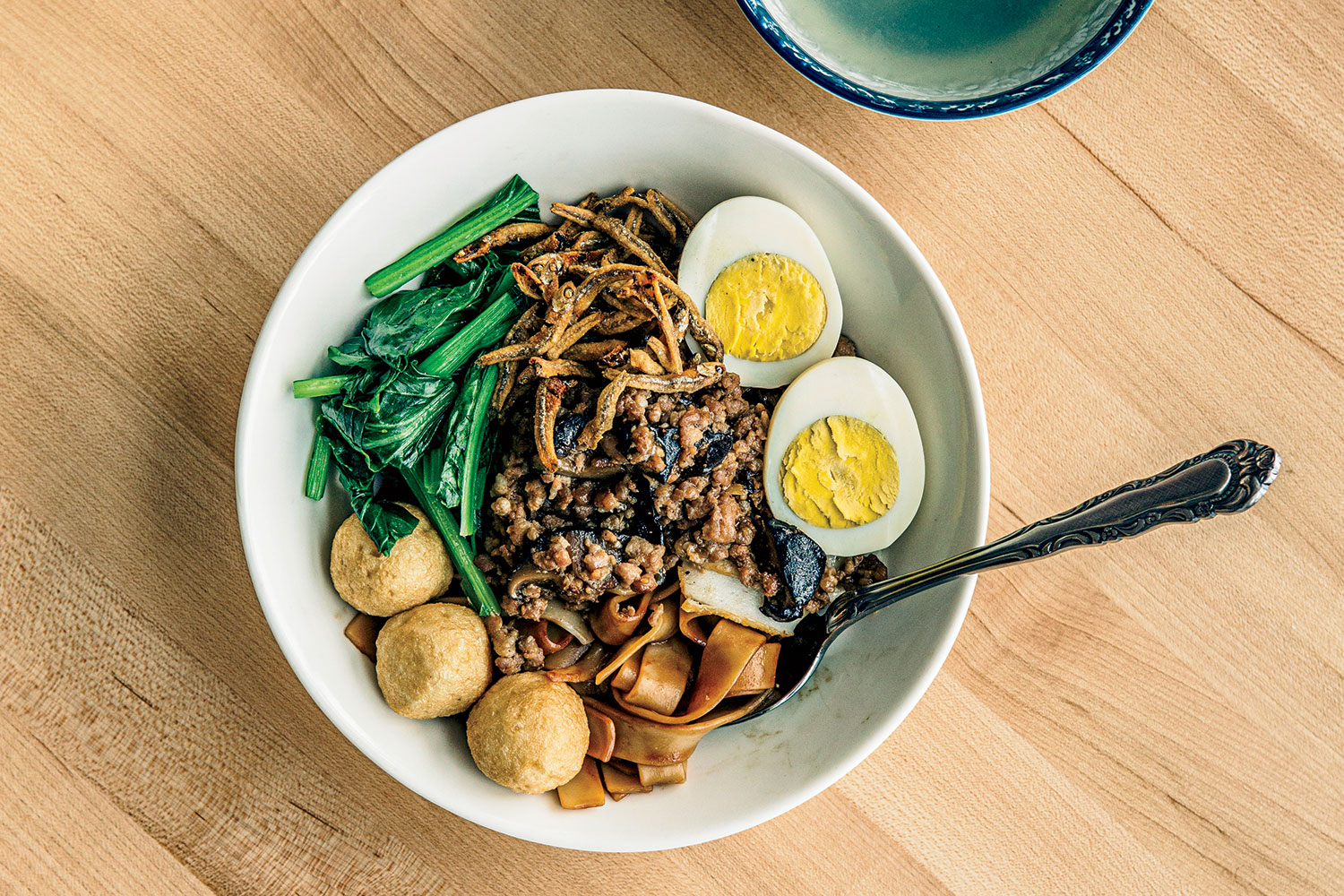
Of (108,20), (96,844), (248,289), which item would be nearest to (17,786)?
(96,844)

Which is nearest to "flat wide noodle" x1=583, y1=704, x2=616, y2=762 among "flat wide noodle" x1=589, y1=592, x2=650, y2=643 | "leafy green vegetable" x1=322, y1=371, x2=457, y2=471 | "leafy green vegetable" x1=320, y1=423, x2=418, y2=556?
"flat wide noodle" x1=589, y1=592, x2=650, y2=643

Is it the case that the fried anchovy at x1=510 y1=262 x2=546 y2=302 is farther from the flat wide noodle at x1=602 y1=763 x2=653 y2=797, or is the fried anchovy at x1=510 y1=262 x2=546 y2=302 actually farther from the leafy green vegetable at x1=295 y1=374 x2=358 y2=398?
the flat wide noodle at x1=602 y1=763 x2=653 y2=797

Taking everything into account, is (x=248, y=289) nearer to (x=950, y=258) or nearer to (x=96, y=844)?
(x=96, y=844)

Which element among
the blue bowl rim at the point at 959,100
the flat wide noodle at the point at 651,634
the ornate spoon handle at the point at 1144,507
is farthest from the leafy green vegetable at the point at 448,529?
the blue bowl rim at the point at 959,100

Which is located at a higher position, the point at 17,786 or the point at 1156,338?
the point at 1156,338

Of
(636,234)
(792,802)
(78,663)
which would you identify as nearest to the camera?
(792,802)
